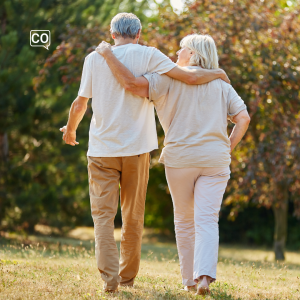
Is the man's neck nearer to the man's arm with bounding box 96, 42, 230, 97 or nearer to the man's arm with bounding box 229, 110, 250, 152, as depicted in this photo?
the man's arm with bounding box 96, 42, 230, 97

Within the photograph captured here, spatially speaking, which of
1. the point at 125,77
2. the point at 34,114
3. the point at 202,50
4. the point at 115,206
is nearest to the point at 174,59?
the point at 34,114

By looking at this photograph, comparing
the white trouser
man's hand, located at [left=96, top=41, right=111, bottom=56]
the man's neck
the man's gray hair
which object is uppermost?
the man's gray hair

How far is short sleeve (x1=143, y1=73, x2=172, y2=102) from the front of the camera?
2.80m

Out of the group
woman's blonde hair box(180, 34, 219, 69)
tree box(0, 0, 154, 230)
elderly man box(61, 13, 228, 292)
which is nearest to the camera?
elderly man box(61, 13, 228, 292)

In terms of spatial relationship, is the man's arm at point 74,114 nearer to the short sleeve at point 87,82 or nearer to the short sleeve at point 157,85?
the short sleeve at point 87,82

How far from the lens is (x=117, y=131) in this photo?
9.16 ft

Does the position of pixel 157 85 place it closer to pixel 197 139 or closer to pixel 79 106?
pixel 197 139

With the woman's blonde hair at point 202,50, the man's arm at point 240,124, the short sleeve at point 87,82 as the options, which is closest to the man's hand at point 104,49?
the short sleeve at point 87,82

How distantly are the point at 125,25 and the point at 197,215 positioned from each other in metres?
1.34

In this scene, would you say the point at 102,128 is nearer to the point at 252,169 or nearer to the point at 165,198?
the point at 252,169

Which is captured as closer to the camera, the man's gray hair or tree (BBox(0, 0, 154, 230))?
the man's gray hair

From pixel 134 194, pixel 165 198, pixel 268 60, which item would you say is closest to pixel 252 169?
pixel 268 60

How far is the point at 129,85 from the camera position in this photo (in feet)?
9.05

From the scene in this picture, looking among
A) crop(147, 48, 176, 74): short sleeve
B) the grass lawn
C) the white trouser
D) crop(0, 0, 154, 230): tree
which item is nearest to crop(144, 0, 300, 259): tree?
crop(0, 0, 154, 230): tree
